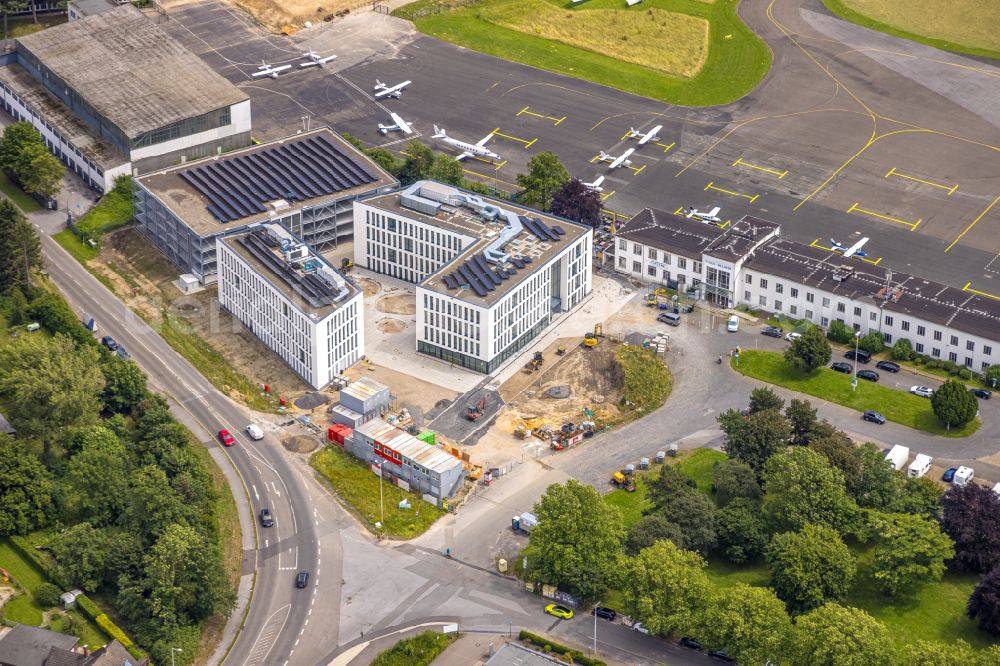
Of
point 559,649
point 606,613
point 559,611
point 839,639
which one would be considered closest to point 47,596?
point 559,611

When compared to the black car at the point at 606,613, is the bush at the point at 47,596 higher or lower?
lower

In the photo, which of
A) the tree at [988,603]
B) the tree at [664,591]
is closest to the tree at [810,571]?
the tree at [664,591]

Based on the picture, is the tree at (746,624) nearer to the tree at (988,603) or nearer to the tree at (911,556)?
the tree at (911,556)

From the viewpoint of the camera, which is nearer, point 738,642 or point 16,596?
point 738,642

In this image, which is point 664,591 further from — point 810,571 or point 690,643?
point 810,571

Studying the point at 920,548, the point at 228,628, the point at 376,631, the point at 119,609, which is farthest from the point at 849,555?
the point at 119,609

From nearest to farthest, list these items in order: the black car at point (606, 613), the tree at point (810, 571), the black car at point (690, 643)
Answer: the black car at point (690, 643) < the tree at point (810, 571) < the black car at point (606, 613)

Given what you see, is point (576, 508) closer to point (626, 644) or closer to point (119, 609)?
point (626, 644)
